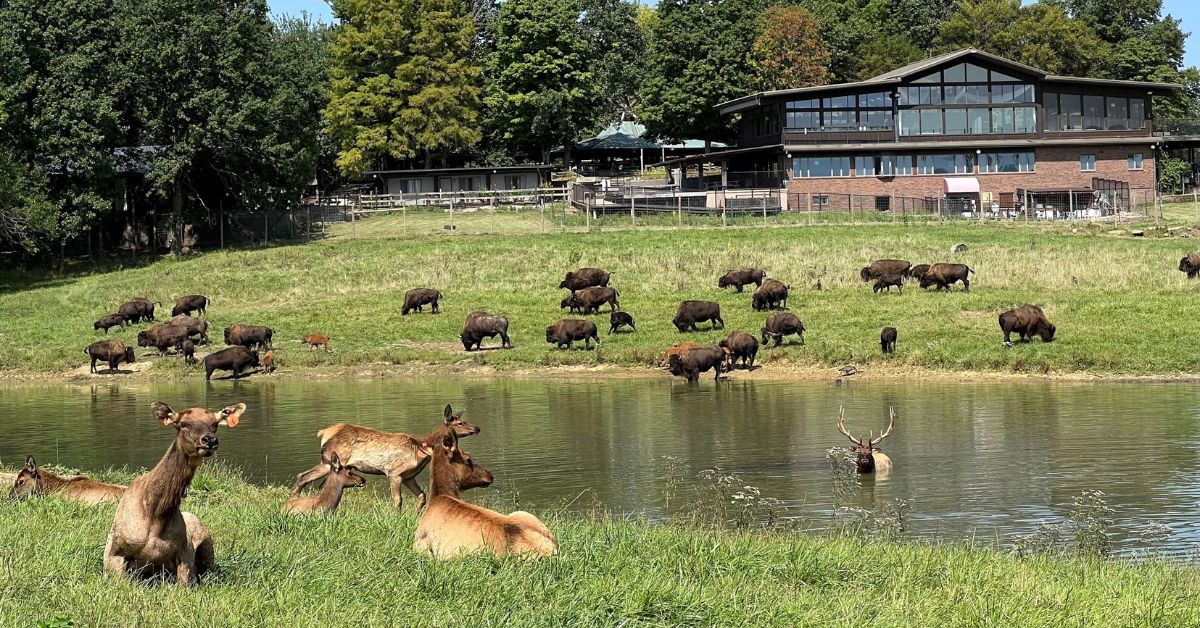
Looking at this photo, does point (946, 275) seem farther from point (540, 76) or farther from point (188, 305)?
point (540, 76)

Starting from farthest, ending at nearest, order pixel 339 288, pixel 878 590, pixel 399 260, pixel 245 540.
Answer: pixel 399 260 < pixel 339 288 < pixel 245 540 < pixel 878 590

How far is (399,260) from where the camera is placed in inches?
1913

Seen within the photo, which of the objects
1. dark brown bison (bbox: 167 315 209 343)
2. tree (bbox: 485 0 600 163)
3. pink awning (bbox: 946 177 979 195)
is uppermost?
tree (bbox: 485 0 600 163)

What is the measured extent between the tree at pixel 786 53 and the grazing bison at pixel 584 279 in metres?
40.2

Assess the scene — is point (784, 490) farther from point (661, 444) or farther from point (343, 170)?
point (343, 170)

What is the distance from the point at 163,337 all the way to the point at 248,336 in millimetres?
2261

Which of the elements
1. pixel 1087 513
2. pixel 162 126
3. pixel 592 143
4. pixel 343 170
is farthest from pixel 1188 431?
pixel 592 143

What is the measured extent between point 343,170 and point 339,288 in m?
30.2

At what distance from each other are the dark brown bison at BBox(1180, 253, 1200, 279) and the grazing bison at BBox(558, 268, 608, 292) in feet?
57.5

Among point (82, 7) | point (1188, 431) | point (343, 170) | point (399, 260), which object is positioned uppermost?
point (82, 7)

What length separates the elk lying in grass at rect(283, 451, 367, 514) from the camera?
40.2ft

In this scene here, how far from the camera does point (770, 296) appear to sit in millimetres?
36969

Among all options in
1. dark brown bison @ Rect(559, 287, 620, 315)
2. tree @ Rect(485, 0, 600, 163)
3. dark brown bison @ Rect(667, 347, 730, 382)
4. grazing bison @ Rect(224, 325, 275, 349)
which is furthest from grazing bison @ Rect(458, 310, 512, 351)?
tree @ Rect(485, 0, 600, 163)

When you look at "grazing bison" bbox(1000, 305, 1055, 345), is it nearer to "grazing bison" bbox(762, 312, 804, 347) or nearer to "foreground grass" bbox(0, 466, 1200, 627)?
"grazing bison" bbox(762, 312, 804, 347)
